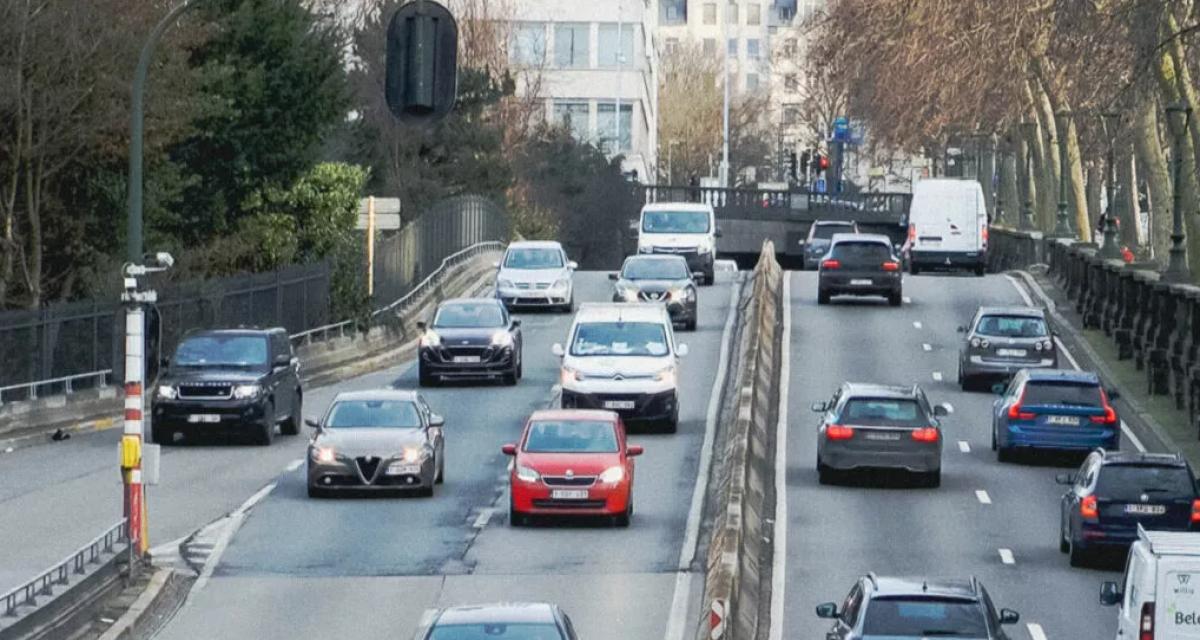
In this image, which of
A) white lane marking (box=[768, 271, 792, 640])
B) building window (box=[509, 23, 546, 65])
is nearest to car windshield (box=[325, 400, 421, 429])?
white lane marking (box=[768, 271, 792, 640])

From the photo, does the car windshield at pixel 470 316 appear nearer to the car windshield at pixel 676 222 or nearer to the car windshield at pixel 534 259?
the car windshield at pixel 534 259

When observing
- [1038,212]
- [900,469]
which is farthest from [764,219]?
[900,469]

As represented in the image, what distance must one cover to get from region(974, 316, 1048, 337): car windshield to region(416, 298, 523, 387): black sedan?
8.86m

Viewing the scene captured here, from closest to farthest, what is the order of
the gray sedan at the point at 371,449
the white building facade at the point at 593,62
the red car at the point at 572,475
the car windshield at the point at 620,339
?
the red car at the point at 572,475 → the gray sedan at the point at 371,449 → the car windshield at the point at 620,339 → the white building facade at the point at 593,62

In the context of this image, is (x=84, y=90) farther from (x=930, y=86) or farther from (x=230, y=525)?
(x=930, y=86)

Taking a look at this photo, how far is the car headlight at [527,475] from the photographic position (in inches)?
1200

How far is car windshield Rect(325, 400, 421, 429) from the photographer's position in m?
32.8

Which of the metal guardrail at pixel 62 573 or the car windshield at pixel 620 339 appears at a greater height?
the car windshield at pixel 620 339

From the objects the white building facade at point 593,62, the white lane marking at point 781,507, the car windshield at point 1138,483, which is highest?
the white building facade at point 593,62

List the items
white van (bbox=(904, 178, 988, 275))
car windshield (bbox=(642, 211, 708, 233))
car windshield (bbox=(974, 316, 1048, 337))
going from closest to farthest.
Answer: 1. car windshield (bbox=(974, 316, 1048, 337))
2. car windshield (bbox=(642, 211, 708, 233))
3. white van (bbox=(904, 178, 988, 275))

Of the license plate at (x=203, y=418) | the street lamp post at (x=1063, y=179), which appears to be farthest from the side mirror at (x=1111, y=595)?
the street lamp post at (x=1063, y=179)

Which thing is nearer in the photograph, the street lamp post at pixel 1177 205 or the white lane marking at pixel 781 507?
the white lane marking at pixel 781 507

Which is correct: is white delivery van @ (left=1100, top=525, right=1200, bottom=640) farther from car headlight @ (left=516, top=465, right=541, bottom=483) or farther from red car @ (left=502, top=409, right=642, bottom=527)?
car headlight @ (left=516, top=465, right=541, bottom=483)

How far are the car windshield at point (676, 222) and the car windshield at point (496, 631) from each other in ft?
162
